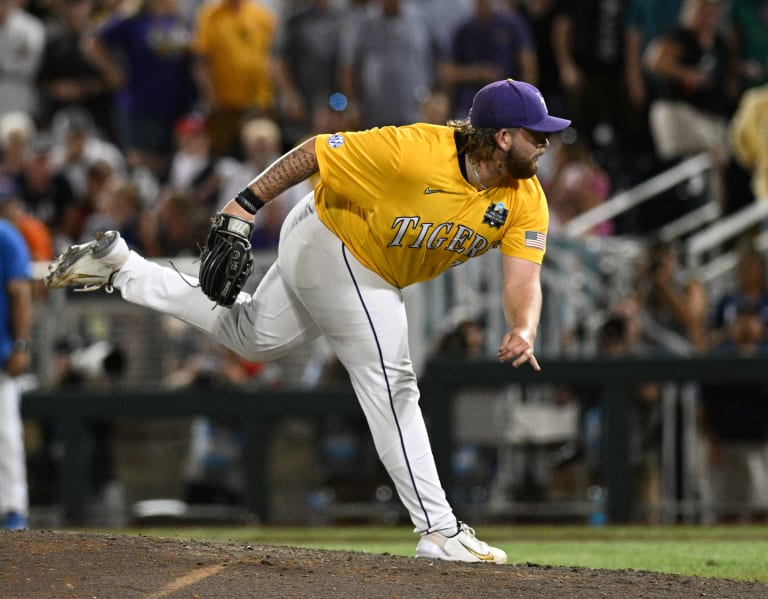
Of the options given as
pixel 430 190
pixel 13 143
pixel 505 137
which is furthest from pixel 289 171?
pixel 13 143

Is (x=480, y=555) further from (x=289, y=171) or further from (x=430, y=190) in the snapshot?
(x=289, y=171)

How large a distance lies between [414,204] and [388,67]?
788cm

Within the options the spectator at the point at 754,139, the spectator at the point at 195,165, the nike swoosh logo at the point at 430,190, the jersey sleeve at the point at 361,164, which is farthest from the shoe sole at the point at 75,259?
the spectator at the point at 754,139

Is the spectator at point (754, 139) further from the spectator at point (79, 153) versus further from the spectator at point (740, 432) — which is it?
the spectator at point (79, 153)

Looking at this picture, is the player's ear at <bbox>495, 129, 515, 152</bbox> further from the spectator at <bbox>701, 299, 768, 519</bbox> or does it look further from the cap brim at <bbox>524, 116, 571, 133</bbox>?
the spectator at <bbox>701, 299, 768, 519</bbox>

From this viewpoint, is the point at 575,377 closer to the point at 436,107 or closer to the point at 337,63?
the point at 436,107

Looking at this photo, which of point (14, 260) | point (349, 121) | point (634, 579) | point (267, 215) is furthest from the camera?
point (349, 121)

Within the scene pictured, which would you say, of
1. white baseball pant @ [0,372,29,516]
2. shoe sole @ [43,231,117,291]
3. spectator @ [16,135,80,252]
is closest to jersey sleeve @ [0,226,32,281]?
white baseball pant @ [0,372,29,516]

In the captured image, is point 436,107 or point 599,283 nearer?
point 599,283

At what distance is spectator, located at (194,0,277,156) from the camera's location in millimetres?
14781

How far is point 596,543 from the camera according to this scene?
30.1 ft

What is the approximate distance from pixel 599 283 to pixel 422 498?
5.65m

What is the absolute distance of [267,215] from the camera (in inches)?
508

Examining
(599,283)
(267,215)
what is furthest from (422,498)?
(267,215)
